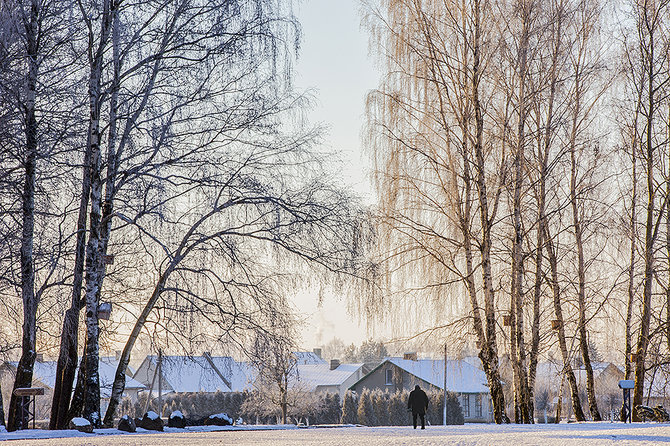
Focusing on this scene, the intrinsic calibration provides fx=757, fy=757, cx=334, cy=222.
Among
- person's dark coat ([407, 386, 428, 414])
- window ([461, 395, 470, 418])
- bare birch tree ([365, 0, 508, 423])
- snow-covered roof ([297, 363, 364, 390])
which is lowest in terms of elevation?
window ([461, 395, 470, 418])

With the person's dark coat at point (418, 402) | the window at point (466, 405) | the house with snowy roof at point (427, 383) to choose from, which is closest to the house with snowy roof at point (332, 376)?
the house with snowy roof at point (427, 383)

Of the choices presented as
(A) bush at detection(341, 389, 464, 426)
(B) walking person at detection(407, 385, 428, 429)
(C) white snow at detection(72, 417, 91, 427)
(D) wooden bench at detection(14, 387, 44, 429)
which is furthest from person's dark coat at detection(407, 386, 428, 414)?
(A) bush at detection(341, 389, 464, 426)

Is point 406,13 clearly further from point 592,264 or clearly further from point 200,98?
point 592,264

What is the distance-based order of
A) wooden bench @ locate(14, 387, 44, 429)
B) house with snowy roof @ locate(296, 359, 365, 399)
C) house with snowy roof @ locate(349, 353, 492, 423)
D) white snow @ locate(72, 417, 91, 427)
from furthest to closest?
house with snowy roof @ locate(296, 359, 365, 399) → house with snowy roof @ locate(349, 353, 492, 423) → wooden bench @ locate(14, 387, 44, 429) → white snow @ locate(72, 417, 91, 427)

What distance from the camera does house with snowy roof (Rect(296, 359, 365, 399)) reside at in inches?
2670

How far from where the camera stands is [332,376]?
71.0 meters

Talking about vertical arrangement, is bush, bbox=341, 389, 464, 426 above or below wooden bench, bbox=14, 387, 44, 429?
below

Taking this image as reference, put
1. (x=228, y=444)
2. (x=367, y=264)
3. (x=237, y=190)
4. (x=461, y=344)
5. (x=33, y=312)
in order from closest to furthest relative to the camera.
A: (x=228, y=444), (x=33, y=312), (x=237, y=190), (x=367, y=264), (x=461, y=344)

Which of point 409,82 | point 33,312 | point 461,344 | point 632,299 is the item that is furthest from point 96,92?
point 632,299

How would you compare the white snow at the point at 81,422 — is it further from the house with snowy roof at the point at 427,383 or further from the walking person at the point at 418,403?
the house with snowy roof at the point at 427,383

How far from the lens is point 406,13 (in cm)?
1898

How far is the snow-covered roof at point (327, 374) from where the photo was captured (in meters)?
68.1

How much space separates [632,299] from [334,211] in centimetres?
882

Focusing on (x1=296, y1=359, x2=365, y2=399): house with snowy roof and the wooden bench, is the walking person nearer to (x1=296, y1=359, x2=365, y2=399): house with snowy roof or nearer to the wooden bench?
the wooden bench
